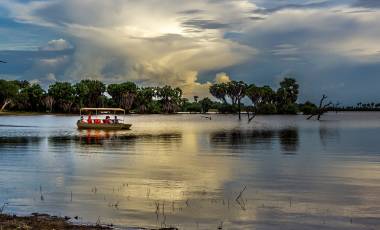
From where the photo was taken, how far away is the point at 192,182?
2738 centimetres

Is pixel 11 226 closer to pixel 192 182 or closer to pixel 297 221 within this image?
pixel 297 221

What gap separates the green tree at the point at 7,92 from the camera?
182625 mm

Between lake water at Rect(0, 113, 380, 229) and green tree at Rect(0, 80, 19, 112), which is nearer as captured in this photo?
lake water at Rect(0, 113, 380, 229)

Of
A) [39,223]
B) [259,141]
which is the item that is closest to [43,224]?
[39,223]

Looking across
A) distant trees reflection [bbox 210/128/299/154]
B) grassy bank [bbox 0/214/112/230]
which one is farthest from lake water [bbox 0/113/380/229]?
distant trees reflection [bbox 210/128/299/154]

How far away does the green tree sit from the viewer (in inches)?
7190

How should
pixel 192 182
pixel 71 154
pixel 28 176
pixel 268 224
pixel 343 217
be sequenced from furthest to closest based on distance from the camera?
pixel 71 154 < pixel 28 176 < pixel 192 182 < pixel 343 217 < pixel 268 224

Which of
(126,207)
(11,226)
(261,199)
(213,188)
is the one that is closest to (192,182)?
(213,188)

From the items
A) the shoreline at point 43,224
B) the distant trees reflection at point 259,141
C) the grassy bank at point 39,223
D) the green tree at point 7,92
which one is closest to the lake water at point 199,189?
the shoreline at point 43,224

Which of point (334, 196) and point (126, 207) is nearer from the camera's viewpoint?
point (126, 207)

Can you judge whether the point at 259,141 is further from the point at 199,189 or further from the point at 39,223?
the point at 39,223

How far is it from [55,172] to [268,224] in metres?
17.7

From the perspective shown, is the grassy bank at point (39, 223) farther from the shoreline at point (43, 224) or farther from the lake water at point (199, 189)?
the lake water at point (199, 189)

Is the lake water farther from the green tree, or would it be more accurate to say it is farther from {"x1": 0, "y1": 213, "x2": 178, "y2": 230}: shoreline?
the green tree
